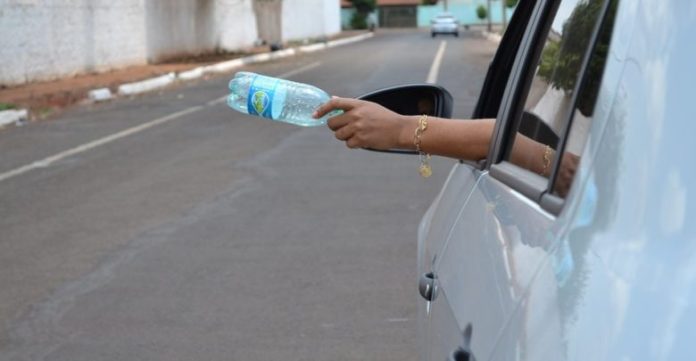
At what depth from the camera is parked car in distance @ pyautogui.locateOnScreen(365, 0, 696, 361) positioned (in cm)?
134

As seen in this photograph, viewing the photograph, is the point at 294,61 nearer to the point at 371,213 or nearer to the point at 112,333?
the point at 371,213

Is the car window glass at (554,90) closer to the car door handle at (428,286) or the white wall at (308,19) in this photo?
the car door handle at (428,286)

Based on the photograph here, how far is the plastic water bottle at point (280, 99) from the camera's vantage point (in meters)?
2.90

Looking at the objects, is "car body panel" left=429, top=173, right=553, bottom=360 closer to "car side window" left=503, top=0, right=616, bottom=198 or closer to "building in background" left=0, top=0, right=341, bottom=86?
"car side window" left=503, top=0, right=616, bottom=198

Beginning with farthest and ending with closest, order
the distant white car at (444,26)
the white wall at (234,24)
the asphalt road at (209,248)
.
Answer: the distant white car at (444,26), the white wall at (234,24), the asphalt road at (209,248)

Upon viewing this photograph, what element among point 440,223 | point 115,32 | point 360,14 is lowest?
point 360,14

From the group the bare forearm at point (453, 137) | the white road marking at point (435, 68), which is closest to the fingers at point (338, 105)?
the bare forearm at point (453, 137)

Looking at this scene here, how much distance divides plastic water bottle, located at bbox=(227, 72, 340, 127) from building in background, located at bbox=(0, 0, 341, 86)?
873 inches

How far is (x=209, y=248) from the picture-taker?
25.6ft

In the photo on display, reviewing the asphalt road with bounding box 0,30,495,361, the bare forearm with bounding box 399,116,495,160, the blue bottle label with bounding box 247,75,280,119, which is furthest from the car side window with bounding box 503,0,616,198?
the asphalt road with bounding box 0,30,495,361

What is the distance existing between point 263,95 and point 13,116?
52.6 feet

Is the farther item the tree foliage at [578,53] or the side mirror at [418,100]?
the side mirror at [418,100]

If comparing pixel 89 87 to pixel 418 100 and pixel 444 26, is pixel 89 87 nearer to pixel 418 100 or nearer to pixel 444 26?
pixel 418 100

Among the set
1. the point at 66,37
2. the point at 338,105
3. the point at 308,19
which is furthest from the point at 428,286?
the point at 308,19
